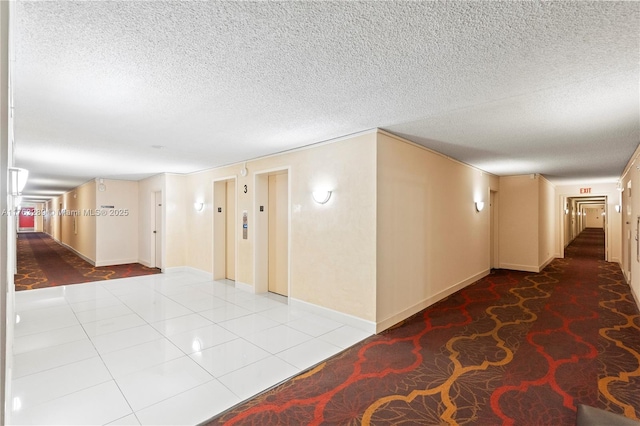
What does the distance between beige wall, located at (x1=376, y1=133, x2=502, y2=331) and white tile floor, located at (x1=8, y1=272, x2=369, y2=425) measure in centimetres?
93

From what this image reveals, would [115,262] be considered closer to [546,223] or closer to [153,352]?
[153,352]

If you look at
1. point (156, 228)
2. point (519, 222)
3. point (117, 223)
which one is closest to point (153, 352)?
point (156, 228)

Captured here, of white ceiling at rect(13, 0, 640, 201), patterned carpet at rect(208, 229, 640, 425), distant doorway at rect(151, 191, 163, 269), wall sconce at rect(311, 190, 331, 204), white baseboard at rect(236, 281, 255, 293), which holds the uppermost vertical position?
white ceiling at rect(13, 0, 640, 201)

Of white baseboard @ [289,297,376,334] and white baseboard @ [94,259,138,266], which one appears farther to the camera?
white baseboard @ [94,259,138,266]

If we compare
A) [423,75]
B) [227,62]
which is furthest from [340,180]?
[227,62]

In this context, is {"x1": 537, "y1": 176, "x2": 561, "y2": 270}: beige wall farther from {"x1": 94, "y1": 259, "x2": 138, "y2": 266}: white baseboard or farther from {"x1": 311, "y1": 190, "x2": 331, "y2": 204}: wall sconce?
{"x1": 94, "y1": 259, "x2": 138, "y2": 266}: white baseboard

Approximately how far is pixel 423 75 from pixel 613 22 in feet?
3.62

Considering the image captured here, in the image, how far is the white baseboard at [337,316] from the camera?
408 centimetres

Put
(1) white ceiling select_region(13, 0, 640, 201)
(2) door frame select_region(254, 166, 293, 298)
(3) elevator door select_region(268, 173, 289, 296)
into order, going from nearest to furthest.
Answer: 1. (1) white ceiling select_region(13, 0, 640, 201)
2. (3) elevator door select_region(268, 173, 289, 296)
3. (2) door frame select_region(254, 166, 293, 298)

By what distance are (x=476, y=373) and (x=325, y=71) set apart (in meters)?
3.10

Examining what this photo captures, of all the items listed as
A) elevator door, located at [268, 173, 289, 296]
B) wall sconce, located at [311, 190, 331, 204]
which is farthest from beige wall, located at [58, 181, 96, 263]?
wall sconce, located at [311, 190, 331, 204]

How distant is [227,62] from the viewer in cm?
227

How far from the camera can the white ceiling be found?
174 centimetres

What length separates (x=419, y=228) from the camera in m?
4.88
